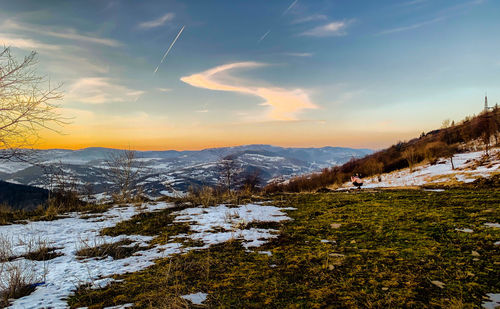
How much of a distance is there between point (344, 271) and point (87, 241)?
3.59 meters

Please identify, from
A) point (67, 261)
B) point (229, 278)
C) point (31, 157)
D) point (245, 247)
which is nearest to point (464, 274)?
point (229, 278)

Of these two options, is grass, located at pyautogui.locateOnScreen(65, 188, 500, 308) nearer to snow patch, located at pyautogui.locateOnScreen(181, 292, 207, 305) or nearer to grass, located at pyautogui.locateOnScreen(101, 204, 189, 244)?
snow patch, located at pyautogui.locateOnScreen(181, 292, 207, 305)

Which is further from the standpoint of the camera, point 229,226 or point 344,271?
point 229,226

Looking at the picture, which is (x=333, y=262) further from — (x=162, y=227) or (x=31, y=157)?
(x=31, y=157)

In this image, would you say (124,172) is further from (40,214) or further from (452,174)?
(452,174)

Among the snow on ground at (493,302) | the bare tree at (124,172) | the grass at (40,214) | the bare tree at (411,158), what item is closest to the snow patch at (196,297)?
the snow on ground at (493,302)

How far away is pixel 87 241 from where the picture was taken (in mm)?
3502

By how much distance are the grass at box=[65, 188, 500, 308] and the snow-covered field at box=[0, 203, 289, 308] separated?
252 mm

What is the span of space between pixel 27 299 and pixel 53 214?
562 cm

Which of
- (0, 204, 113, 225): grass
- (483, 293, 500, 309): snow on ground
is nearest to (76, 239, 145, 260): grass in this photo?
(483, 293, 500, 309): snow on ground

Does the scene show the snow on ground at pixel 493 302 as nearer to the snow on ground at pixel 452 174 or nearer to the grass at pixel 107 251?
the grass at pixel 107 251

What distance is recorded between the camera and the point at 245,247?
296 cm

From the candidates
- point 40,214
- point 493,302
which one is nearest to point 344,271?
point 493,302

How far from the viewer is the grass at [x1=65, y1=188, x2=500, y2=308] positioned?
1546 millimetres
